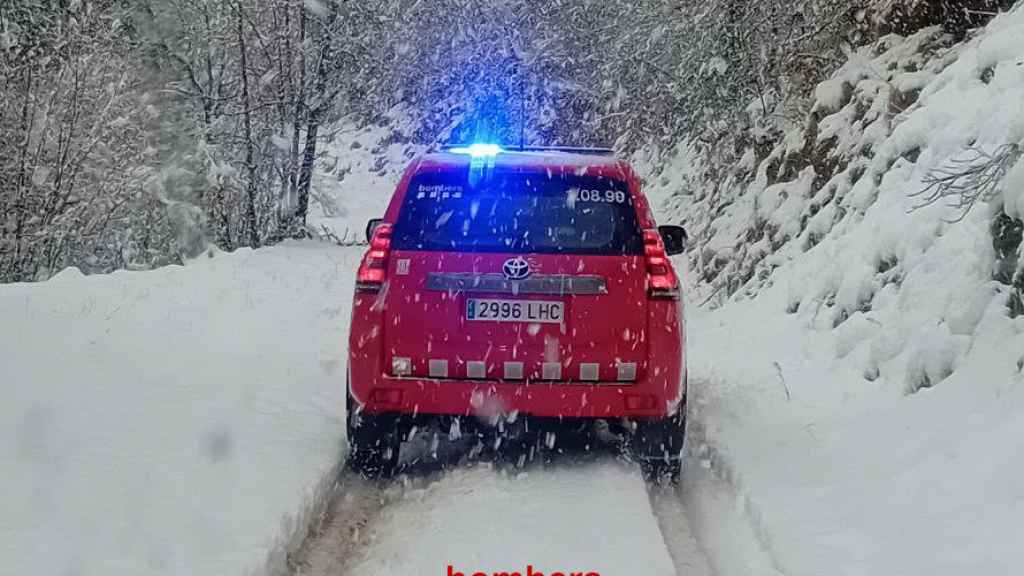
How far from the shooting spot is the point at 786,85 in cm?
1533

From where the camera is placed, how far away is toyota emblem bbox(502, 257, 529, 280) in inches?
221

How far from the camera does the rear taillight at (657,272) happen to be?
5.76 metres

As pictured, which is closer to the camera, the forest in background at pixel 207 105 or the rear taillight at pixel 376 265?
the rear taillight at pixel 376 265

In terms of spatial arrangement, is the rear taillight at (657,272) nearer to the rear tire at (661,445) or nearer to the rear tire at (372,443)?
the rear tire at (661,445)

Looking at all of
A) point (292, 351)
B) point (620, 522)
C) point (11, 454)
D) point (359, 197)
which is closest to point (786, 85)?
point (292, 351)

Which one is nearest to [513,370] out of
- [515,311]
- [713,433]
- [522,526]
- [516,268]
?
[515,311]

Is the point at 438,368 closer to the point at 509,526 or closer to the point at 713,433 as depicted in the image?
the point at 509,526

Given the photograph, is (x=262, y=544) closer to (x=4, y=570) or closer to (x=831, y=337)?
(x=4, y=570)

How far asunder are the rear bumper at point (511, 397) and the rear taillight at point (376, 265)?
1.73ft

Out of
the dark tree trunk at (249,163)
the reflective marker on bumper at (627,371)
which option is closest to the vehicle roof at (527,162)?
the reflective marker on bumper at (627,371)

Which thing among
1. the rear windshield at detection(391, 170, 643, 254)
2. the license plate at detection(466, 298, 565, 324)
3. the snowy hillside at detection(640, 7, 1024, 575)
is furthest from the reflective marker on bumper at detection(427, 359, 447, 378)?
the snowy hillside at detection(640, 7, 1024, 575)

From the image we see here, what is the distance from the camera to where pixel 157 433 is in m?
6.22

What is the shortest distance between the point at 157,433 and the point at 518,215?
8.40 feet

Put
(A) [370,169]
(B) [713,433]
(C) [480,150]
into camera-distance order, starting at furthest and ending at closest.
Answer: (A) [370,169], (B) [713,433], (C) [480,150]
